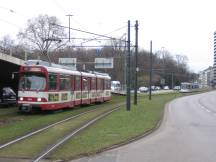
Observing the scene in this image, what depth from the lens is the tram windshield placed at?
96.3ft

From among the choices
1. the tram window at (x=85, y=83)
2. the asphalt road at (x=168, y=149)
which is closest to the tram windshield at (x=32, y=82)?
the tram window at (x=85, y=83)

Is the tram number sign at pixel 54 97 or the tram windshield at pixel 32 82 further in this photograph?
the tram number sign at pixel 54 97

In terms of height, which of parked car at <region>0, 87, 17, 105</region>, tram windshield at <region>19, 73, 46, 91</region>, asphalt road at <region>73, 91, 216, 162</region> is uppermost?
tram windshield at <region>19, 73, 46, 91</region>

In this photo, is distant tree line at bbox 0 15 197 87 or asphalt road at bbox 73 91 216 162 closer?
asphalt road at bbox 73 91 216 162

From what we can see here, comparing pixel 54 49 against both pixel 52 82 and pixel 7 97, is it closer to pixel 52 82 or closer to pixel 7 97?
pixel 7 97

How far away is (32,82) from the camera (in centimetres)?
2958

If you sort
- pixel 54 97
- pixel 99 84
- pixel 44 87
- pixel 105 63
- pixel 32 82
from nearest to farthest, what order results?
1. pixel 44 87
2. pixel 32 82
3. pixel 54 97
4. pixel 99 84
5. pixel 105 63

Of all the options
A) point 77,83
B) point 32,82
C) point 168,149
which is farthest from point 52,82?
point 168,149

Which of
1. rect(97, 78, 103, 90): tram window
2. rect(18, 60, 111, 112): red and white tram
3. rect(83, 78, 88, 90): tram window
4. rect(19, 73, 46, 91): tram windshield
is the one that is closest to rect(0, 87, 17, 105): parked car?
rect(83, 78, 88, 90): tram window

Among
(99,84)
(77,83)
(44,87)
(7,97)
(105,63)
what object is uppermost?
(105,63)

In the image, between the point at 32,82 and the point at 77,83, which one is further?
the point at 77,83

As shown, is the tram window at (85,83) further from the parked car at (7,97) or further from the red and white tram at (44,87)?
the parked car at (7,97)

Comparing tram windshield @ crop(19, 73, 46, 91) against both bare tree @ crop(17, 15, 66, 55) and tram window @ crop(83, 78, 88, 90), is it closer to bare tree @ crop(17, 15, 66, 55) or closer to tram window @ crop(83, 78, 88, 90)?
tram window @ crop(83, 78, 88, 90)

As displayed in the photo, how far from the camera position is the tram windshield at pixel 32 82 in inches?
1155
